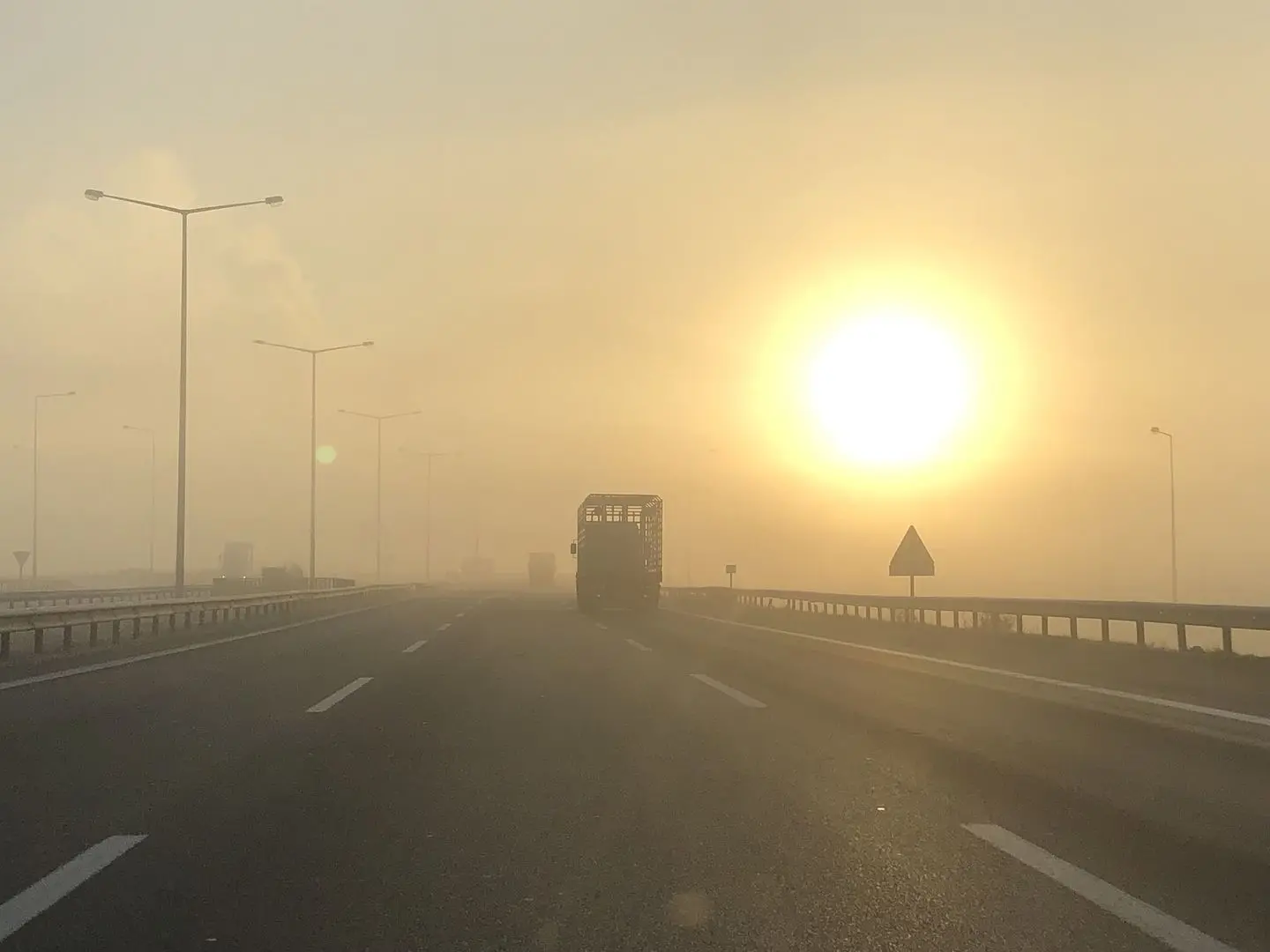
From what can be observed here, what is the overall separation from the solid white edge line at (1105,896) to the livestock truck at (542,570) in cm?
9595

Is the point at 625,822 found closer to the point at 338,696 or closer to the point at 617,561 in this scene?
the point at 338,696

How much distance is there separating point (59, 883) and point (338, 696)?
25.9 ft

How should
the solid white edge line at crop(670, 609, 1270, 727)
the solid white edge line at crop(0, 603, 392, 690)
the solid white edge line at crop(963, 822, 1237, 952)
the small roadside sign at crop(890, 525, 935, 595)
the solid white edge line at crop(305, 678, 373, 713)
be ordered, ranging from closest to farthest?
the solid white edge line at crop(963, 822, 1237, 952), the solid white edge line at crop(670, 609, 1270, 727), the solid white edge line at crop(305, 678, 373, 713), the solid white edge line at crop(0, 603, 392, 690), the small roadside sign at crop(890, 525, 935, 595)

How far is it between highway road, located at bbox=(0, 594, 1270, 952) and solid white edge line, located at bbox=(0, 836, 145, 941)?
2 centimetres

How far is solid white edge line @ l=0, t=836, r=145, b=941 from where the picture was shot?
5125mm

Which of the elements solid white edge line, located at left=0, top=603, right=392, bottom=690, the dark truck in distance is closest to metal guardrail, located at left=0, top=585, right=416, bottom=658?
solid white edge line, located at left=0, top=603, right=392, bottom=690

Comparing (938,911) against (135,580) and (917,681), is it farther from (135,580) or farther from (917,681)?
(135,580)

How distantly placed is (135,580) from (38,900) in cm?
12291

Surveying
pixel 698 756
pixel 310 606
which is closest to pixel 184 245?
pixel 310 606

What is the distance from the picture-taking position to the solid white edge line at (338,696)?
1237cm

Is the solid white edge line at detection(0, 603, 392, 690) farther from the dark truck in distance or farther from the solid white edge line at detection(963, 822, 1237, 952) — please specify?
the dark truck in distance

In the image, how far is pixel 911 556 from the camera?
88.7 feet

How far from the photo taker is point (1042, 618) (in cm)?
2370

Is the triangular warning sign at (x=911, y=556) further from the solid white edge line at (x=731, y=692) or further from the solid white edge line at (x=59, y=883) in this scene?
the solid white edge line at (x=59, y=883)
